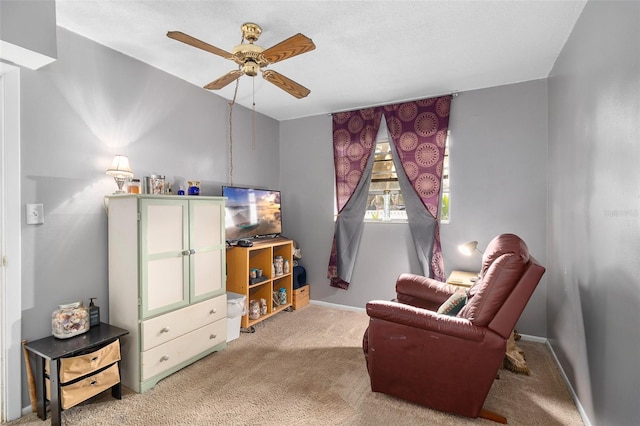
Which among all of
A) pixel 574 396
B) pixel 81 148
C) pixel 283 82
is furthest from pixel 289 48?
pixel 574 396

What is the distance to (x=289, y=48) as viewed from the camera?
6.17 ft

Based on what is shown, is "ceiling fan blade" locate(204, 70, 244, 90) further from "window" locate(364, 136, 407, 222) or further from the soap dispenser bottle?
"window" locate(364, 136, 407, 222)

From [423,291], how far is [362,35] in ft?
6.85

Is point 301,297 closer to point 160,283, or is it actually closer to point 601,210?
point 160,283

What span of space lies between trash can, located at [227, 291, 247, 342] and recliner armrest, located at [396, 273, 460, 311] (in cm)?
154

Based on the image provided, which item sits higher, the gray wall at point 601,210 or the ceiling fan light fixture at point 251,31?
the ceiling fan light fixture at point 251,31

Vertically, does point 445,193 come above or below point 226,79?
below

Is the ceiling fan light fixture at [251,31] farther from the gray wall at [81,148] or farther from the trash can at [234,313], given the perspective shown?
the trash can at [234,313]

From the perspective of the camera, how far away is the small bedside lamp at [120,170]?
2357 millimetres

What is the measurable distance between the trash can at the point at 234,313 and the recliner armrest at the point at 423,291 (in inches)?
60.4

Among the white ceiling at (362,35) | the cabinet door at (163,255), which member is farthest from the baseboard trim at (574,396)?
the cabinet door at (163,255)

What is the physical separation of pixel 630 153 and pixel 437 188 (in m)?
2.06

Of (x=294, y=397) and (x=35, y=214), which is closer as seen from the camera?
(x=35, y=214)

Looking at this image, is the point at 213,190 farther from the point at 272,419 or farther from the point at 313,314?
the point at 272,419
